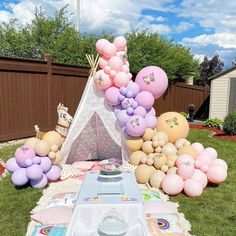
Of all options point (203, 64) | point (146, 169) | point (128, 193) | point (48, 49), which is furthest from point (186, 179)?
point (203, 64)

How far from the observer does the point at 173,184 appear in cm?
542

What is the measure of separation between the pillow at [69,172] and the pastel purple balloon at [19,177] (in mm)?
856

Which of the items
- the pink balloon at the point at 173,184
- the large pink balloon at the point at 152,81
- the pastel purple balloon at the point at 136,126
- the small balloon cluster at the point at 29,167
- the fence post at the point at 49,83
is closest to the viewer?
the pink balloon at the point at 173,184

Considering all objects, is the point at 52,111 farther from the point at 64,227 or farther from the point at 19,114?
the point at 64,227

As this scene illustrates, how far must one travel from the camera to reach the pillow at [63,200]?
4926 mm

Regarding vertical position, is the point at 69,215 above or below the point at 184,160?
below

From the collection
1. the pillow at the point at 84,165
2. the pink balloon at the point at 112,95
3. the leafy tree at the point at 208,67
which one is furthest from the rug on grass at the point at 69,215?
the leafy tree at the point at 208,67

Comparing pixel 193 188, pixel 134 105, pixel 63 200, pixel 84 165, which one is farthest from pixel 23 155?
pixel 193 188

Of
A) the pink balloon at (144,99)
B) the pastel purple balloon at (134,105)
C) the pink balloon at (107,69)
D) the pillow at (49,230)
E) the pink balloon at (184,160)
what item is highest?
the pink balloon at (107,69)

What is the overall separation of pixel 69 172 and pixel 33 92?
428cm

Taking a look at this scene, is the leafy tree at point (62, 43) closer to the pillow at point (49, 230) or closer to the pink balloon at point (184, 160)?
the pink balloon at point (184, 160)

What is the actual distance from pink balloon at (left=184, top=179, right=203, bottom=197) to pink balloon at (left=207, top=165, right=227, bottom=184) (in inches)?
17.3

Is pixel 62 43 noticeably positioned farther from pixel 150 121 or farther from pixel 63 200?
pixel 63 200

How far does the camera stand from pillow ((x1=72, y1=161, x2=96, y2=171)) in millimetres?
7006
